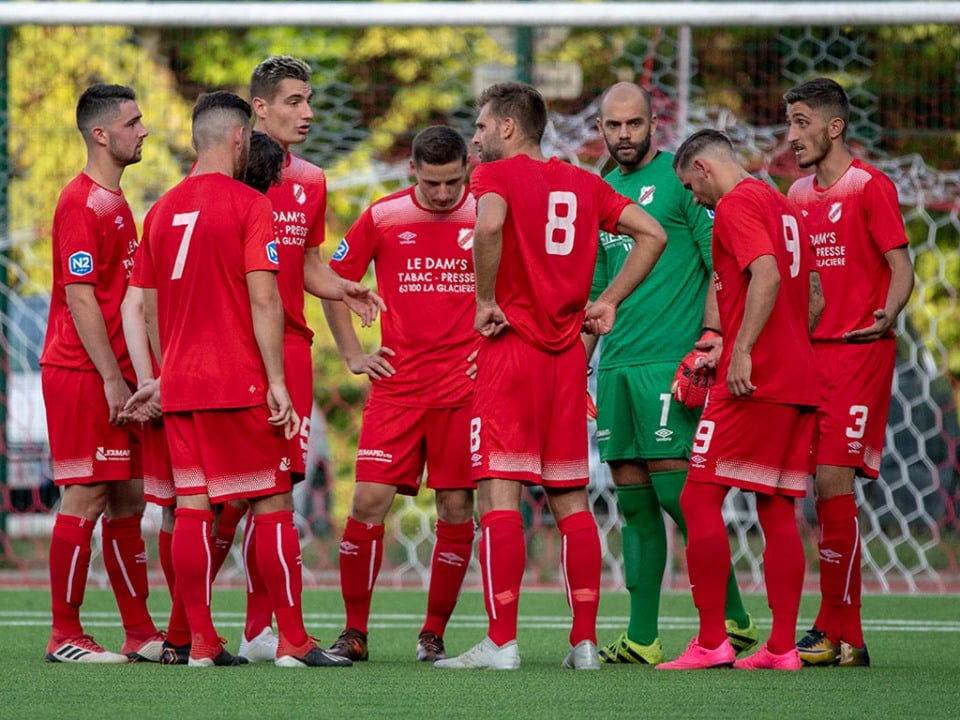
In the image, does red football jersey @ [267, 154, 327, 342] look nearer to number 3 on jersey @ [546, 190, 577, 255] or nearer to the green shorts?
number 3 on jersey @ [546, 190, 577, 255]

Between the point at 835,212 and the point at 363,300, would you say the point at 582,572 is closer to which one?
the point at 363,300

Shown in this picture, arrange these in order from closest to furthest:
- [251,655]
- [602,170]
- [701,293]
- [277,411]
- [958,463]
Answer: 1. [277,411]
2. [251,655]
3. [701,293]
4. [602,170]
5. [958,463]

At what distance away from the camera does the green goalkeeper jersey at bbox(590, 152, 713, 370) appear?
646cm

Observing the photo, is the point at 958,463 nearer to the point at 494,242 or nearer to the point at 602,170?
the point at 602,170

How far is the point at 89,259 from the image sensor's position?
605cm

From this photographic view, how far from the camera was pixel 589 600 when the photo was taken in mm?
5633

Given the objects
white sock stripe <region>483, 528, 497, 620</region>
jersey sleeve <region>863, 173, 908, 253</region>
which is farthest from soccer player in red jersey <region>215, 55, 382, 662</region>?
jersey sleeve <region>863, 173, 908, 253</region>

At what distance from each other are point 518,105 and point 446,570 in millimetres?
1919

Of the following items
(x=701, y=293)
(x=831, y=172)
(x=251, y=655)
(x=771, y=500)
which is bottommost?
(x=251, y=655)

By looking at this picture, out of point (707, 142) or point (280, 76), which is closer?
point (707, 142)

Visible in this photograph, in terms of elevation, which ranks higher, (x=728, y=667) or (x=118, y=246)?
(x=118, y=246)

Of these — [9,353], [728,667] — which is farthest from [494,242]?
[9,353]

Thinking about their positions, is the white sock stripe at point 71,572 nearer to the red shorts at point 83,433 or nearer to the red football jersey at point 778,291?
the red shorts at point 83,433

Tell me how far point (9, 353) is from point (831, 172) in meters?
6.33
